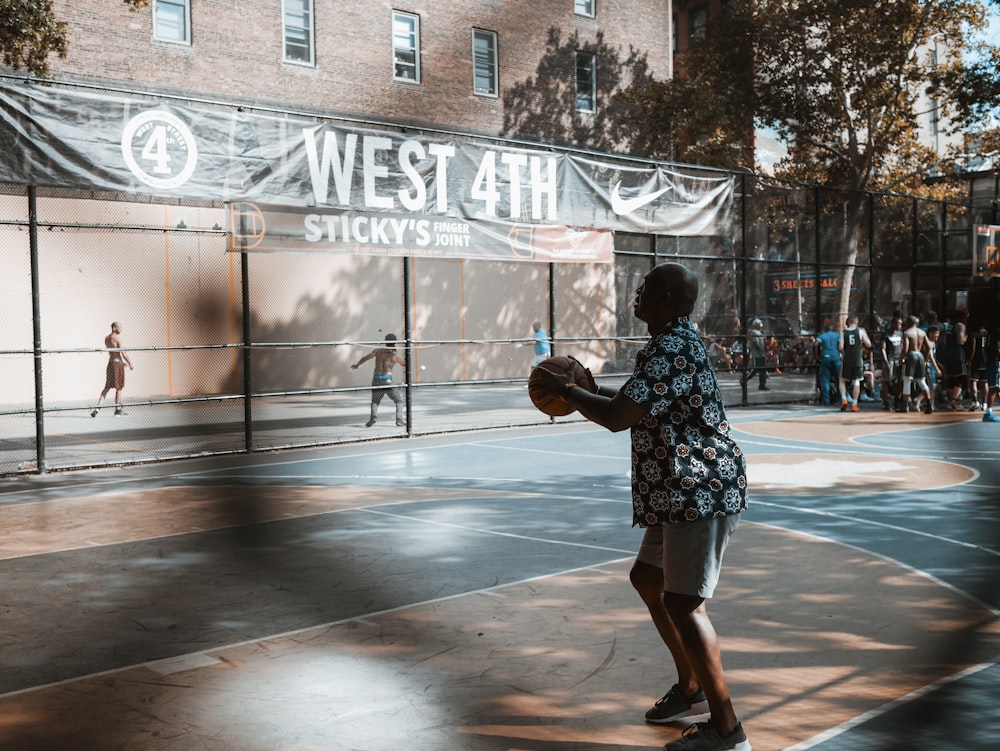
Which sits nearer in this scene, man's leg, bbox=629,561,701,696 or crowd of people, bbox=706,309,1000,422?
man's leg, bbox=629,561,701,696

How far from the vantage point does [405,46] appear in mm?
27188

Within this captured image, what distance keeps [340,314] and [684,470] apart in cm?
2362

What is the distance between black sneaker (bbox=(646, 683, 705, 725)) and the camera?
4.46 metres

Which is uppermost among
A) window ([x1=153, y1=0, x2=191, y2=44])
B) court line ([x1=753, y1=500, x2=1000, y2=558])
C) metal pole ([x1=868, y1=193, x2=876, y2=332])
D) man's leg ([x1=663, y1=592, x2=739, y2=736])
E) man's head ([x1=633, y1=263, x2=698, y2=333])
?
window ([x1=153, y1=0, x2=191, y2=44])

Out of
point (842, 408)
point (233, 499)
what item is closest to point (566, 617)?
point (233, 499)

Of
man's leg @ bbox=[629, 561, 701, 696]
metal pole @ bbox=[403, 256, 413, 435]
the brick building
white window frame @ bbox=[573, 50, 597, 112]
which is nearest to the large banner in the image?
metal pole @ bbox=[403, 256, 413, 435]

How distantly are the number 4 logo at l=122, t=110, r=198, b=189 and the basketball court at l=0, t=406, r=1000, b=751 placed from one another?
3672mm

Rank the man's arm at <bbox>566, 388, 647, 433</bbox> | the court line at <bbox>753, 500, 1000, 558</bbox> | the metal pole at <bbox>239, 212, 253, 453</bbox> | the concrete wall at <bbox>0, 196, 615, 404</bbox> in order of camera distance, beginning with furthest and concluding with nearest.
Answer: the concrete wall at <bbox>0, 196, 615, 404</bbox> < the metal pole at <bbox>239, 212, 253, 453</bbox> < the court line at <bbox>753, 500, 1000, 558</bbox> < the man's arm at <bbox>566, 388, 647, 433</bbox>

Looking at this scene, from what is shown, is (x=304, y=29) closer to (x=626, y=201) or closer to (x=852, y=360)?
(x=626, y=201)

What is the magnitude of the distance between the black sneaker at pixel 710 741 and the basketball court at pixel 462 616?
214mm

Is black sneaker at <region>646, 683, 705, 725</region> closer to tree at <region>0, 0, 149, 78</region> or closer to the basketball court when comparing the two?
the basketball court

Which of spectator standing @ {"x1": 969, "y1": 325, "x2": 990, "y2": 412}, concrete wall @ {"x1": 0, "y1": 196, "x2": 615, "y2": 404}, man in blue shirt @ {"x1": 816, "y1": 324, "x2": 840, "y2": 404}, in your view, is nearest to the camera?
spectator standing @ {"x1": 969, "y1": 325, "x2": 990, "y2": 412}

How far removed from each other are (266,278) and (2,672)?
21511mm

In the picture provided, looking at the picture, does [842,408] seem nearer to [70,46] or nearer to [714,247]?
[714,247]
